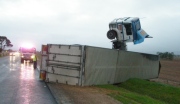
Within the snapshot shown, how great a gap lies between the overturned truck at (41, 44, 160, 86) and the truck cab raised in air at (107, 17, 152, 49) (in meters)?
3.15

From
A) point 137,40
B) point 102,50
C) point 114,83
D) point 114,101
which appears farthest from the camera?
point 137,40

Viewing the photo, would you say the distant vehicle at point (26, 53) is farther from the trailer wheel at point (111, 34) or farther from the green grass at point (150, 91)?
the green grass at point (150, 91)

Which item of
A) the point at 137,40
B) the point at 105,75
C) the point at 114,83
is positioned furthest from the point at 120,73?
the point at 137,40

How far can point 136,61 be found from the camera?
63.6 ft

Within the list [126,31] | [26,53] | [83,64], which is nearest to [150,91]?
[83,64]

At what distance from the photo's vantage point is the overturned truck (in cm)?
1438

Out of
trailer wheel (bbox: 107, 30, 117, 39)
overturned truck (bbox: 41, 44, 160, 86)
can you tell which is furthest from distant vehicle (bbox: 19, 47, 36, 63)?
overturned truck (bbox: 41, 44, 160, 86)

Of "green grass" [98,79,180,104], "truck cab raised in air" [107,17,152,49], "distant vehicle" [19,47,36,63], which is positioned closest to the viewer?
"green grass" [98,79,180,104]

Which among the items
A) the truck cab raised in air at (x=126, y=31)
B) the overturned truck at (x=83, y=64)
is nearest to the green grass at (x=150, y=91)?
the overturned truck at (x=83, y=64)

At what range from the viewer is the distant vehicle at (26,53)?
39.9 metres

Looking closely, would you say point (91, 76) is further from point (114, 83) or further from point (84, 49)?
point (114, 83)

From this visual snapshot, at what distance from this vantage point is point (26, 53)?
4012 centimetres

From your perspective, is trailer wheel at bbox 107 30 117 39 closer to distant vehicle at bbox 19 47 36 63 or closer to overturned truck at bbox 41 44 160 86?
overturned truck at bbox 41 44 160 86

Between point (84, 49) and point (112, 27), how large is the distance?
7936 mm
